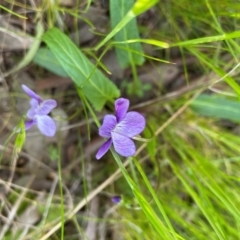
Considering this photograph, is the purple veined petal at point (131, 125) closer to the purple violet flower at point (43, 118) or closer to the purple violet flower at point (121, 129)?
the purple violet flower at point (121, 129)

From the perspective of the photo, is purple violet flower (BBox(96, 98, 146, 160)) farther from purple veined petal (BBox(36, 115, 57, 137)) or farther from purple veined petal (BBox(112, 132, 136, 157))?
purple veined petal (BBox(36, 115, 57, 137))

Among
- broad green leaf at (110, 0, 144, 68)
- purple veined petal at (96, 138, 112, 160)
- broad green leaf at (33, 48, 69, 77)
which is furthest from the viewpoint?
broad green leaf at (33, 48, 69, 77)

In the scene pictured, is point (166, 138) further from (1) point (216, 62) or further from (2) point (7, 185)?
(2) point (7, 185)

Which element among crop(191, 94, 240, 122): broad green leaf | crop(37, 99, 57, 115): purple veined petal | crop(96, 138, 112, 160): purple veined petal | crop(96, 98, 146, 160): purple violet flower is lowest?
crop(191, 94, 240, 122): broad green leaf

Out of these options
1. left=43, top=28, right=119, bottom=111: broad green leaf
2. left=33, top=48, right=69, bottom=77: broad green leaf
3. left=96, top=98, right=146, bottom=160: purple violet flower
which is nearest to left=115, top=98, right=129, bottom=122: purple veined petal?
left=96, top=98, right=146, bottom=160: purple violet flower

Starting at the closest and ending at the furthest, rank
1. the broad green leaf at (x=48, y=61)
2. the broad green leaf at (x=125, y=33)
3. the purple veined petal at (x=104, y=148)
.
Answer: the purple veined petal at (x=104, y=148) → the broad green leaf at (x=125, y=33) → the broad green leaf at (x=48, y=61)

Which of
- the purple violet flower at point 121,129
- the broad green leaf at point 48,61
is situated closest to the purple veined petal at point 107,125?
the purple violet flower at point 121,129

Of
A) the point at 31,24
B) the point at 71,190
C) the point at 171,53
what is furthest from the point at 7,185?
the point at 171,53

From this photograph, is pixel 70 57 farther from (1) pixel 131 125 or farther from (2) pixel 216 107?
(2) pixel 216 107
